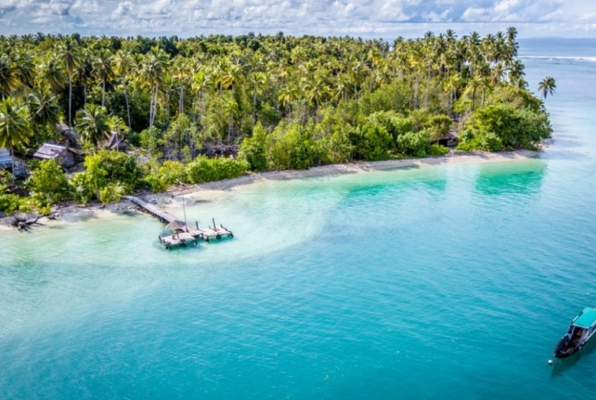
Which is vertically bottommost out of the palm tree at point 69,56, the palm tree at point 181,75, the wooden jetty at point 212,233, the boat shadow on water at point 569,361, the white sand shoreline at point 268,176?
the boat shadow on water at point 569,361

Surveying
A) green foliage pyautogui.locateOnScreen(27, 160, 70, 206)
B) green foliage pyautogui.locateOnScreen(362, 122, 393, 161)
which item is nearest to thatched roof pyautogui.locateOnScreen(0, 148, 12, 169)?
green foliage pyautogui.locateOnScreen(27, 160, 70, 206)

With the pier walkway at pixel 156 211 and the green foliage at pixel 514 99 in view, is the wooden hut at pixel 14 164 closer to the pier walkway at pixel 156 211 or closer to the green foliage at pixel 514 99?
the pier walkway at pixel 156 211

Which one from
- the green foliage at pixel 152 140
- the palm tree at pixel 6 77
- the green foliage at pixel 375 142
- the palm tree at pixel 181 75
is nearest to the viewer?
the palm tree at pixel 6 77

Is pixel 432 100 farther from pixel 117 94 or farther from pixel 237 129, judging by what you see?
pixel 117 94

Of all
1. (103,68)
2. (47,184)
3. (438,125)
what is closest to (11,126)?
(47,184)

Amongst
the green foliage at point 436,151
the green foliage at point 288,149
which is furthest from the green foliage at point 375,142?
the green foliage at point 288,149

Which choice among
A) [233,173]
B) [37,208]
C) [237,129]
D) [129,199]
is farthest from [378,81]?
[37,208]
